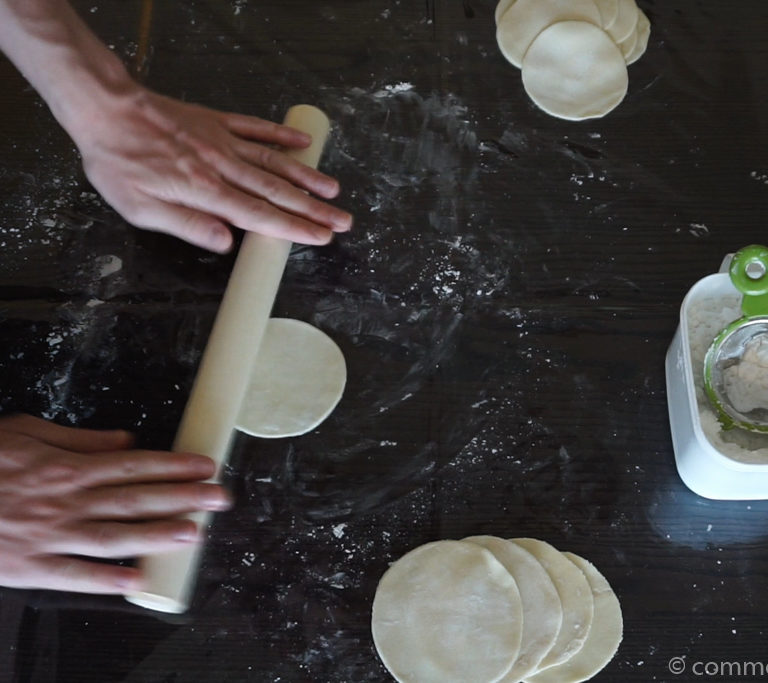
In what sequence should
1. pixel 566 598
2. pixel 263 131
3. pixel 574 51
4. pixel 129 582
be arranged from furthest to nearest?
pixel 574 51 < pixel 263 131 < pixel 566 598 < pixel 129 582

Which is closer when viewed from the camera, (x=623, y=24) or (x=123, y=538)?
(x=123, y=538)

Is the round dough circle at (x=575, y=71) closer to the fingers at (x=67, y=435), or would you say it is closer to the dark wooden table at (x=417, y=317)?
the dark wooden table at (x=417, y=317)

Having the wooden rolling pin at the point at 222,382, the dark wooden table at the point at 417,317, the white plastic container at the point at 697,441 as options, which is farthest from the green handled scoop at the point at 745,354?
the wooden rolling pin at the point at 222,382

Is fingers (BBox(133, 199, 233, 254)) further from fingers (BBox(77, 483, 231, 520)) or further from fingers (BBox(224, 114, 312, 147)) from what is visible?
fingers (BBox(77, 483, 231, 520))

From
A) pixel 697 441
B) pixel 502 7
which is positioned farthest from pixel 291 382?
pixel 502 7

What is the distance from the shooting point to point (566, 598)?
1363 mm

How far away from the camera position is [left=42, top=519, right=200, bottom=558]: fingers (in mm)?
1266

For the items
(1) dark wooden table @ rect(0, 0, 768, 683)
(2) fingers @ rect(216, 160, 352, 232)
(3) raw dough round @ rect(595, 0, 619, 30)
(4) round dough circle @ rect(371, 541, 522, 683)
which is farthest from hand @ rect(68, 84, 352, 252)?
(3) raw dough round @ rect(595, 0, 619, 30)

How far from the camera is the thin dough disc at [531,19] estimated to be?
1880 millimetres

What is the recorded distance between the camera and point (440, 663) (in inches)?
52.4

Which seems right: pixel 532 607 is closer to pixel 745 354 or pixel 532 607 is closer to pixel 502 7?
pixel 745 354

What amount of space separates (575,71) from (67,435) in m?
1.30

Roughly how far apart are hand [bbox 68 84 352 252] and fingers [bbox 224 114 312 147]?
40 mm


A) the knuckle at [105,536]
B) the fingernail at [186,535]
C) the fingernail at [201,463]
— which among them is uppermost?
the fingernail at [201,463]
